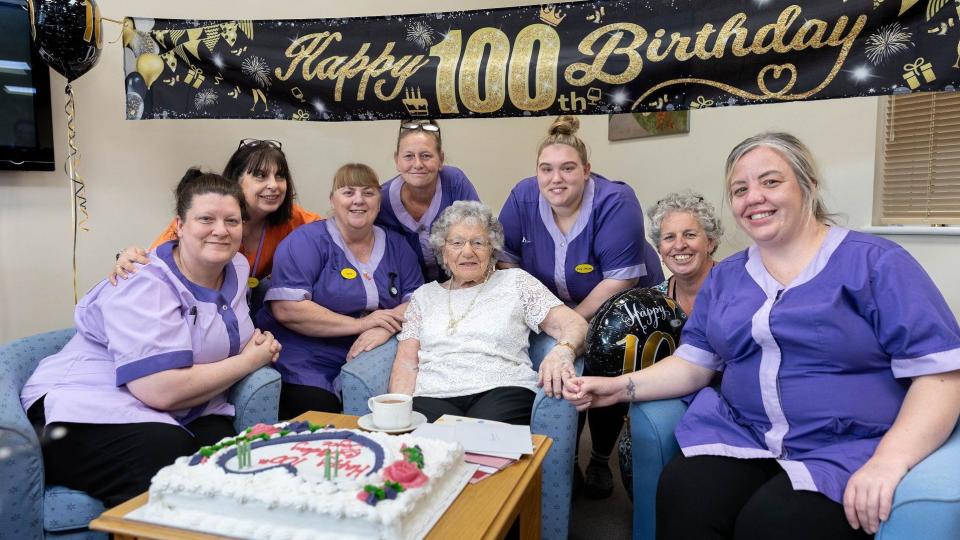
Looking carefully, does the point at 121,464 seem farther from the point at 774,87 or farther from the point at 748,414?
the point at 774,87

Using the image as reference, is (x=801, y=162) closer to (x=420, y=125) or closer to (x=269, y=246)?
(x=420, y=125)

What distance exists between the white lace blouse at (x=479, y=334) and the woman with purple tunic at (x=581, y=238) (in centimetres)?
35

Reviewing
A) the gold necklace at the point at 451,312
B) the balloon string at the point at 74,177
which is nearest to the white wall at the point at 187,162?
the balloon string at the point at 74,177

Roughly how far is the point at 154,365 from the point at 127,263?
0.34 meters

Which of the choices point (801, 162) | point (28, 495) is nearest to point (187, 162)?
point (28, 495)

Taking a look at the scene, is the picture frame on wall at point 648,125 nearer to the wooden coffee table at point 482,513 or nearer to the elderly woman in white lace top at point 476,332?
the elderly woman in white lace top at point 476,332

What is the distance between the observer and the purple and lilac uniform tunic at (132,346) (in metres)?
1.65

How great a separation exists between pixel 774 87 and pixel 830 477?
1434mm

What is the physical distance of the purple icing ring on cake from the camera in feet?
3.82

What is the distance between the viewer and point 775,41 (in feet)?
7.11

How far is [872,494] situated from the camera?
1217 mm

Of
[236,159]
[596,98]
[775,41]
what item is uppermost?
[775,41]

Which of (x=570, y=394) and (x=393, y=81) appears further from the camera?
(x=393, y=81)

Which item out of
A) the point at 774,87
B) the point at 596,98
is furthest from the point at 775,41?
the point at 596,98
